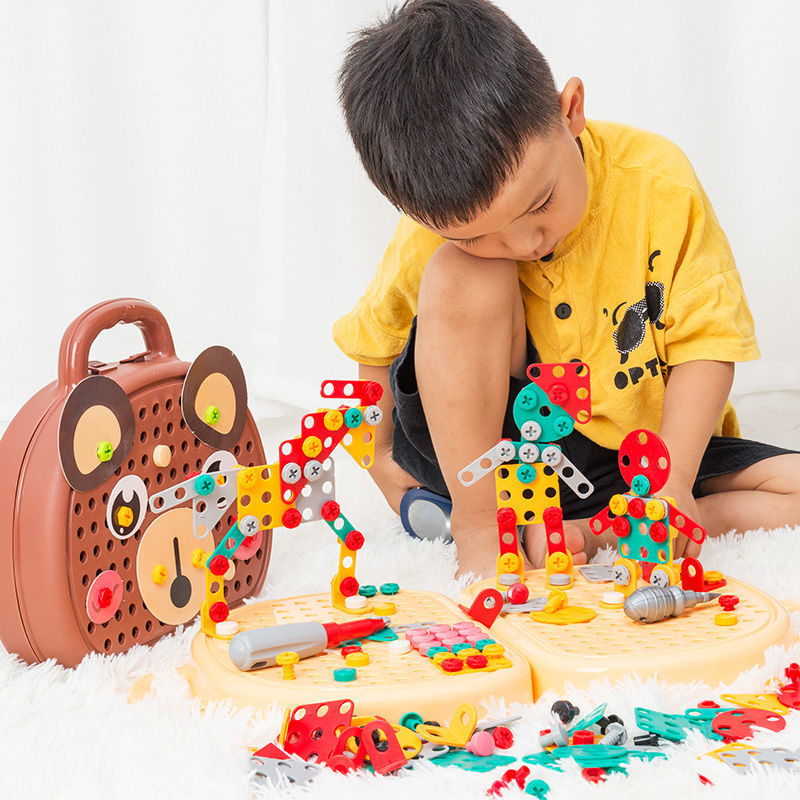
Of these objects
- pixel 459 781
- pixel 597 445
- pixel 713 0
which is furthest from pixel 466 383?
pixel 713 0

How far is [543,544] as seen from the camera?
2.84 feet

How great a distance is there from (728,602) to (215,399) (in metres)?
0.41

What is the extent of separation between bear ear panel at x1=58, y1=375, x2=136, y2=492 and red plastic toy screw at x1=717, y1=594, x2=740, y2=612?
1.41ft

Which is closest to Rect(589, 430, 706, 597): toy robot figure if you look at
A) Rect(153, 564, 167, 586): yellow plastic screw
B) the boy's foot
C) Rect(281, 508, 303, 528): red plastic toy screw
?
the boy's foot

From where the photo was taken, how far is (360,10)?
1544 mm

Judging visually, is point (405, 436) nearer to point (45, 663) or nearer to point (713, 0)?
point (45, 663)

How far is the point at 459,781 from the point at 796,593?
38 centimetres

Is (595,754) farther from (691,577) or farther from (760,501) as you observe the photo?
(760,501)

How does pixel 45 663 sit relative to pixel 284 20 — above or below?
below

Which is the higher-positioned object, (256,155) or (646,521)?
(256,155)

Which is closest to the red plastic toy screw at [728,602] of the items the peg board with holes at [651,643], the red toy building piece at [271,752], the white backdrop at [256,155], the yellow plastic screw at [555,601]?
the peg board with holes at [651,643]

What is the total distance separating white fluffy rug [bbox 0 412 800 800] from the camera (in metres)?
0.54

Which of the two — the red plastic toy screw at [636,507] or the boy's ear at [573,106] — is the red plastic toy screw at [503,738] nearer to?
the red plastic toy screw at [636,507]

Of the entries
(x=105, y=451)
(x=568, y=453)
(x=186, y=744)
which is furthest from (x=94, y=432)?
(x=568, y=453)
